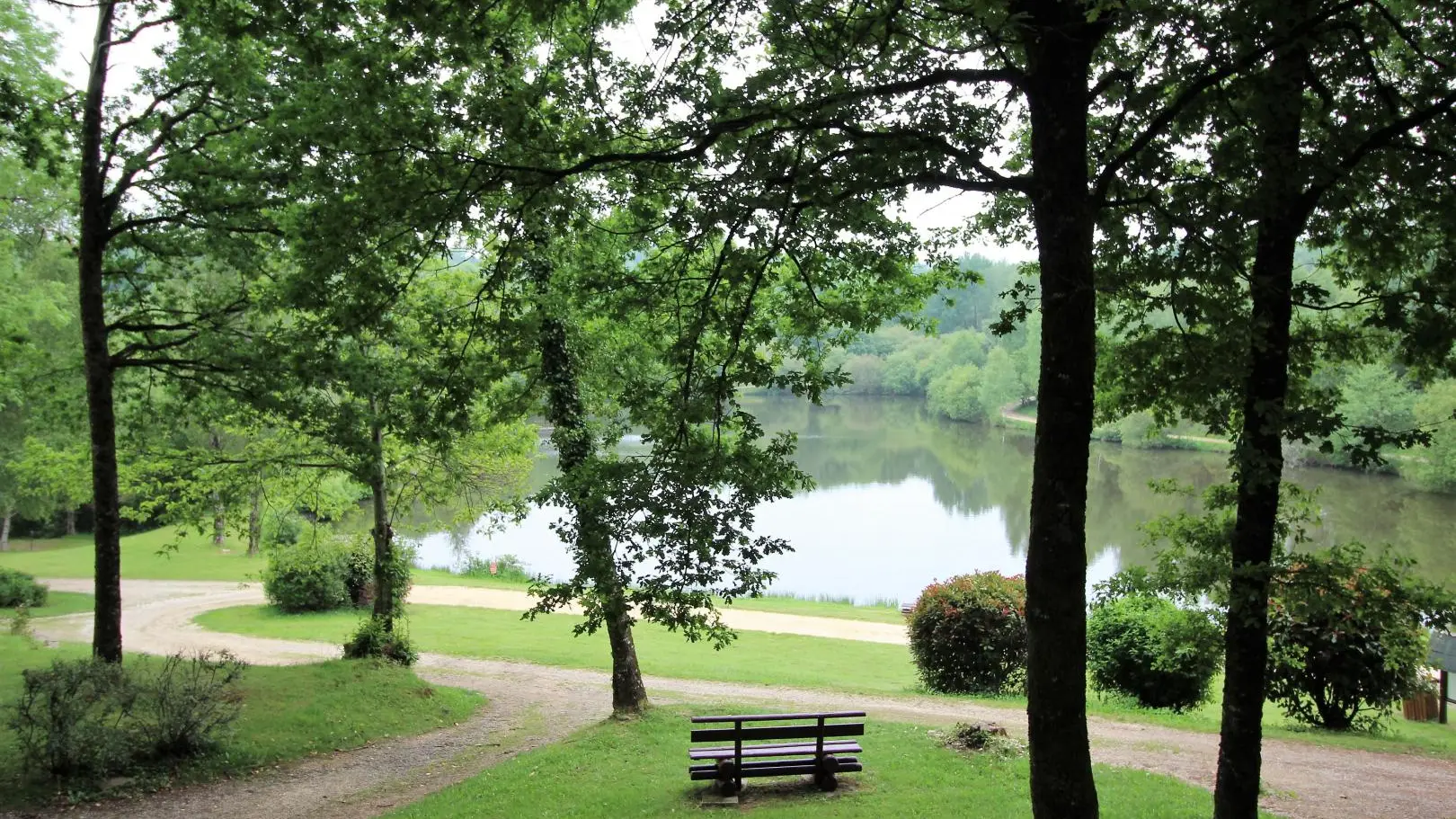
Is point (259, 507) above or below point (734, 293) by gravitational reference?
below

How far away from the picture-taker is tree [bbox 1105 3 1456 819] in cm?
521

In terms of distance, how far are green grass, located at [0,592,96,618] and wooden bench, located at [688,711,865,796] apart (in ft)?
53.5

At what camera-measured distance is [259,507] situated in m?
22.9

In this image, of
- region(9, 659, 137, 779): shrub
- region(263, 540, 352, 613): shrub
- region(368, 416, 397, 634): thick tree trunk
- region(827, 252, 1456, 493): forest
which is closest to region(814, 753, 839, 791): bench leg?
region(827, 252, 1456, 493): forest

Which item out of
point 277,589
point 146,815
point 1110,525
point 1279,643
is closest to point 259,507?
point 277,589

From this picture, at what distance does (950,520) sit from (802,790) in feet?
88.3

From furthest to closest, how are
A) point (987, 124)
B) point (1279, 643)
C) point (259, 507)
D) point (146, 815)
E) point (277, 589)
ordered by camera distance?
Answer: point (259, 507)
point (277, 589)
point (1279, 643)
point (146, 815)
point (987, 124)

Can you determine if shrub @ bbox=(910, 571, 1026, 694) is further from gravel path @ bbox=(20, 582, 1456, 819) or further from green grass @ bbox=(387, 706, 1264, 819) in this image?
green grass @ bbox=(387, 706, 1264, 819)

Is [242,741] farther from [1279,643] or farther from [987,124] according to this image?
[1279,643]

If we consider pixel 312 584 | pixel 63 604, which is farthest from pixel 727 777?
pixel 63 604

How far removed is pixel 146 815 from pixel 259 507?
1656 cm

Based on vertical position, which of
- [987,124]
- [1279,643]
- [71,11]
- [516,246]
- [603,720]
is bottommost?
[603,720]

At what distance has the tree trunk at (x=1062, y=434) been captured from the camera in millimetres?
4578

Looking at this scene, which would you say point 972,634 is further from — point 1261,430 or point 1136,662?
point 1261,430
